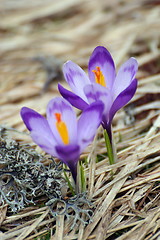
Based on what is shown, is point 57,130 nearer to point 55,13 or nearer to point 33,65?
point 33,65

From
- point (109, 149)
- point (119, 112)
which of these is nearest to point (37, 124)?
point (109, 149)

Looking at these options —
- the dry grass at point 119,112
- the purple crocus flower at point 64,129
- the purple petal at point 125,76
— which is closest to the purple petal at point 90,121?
the purple crocus flower at point 64,129

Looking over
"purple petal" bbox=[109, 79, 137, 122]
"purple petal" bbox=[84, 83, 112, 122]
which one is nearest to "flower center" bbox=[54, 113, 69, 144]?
"purple petal" bbox=[84, 83, 112, 122]

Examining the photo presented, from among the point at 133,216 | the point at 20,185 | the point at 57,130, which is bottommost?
the point at 133,216

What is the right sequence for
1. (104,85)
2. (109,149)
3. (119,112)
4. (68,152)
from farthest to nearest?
(119,112)
(109,149)
(104,85)
(68,152)

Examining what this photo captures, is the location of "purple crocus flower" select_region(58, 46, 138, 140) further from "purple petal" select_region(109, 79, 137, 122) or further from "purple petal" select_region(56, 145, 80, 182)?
"purple petal" select_region(56, 145, 80, 182)

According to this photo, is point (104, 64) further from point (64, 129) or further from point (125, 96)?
Answer: point (64, 129)

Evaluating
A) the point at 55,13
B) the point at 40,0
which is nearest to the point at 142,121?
the point at 55,13
